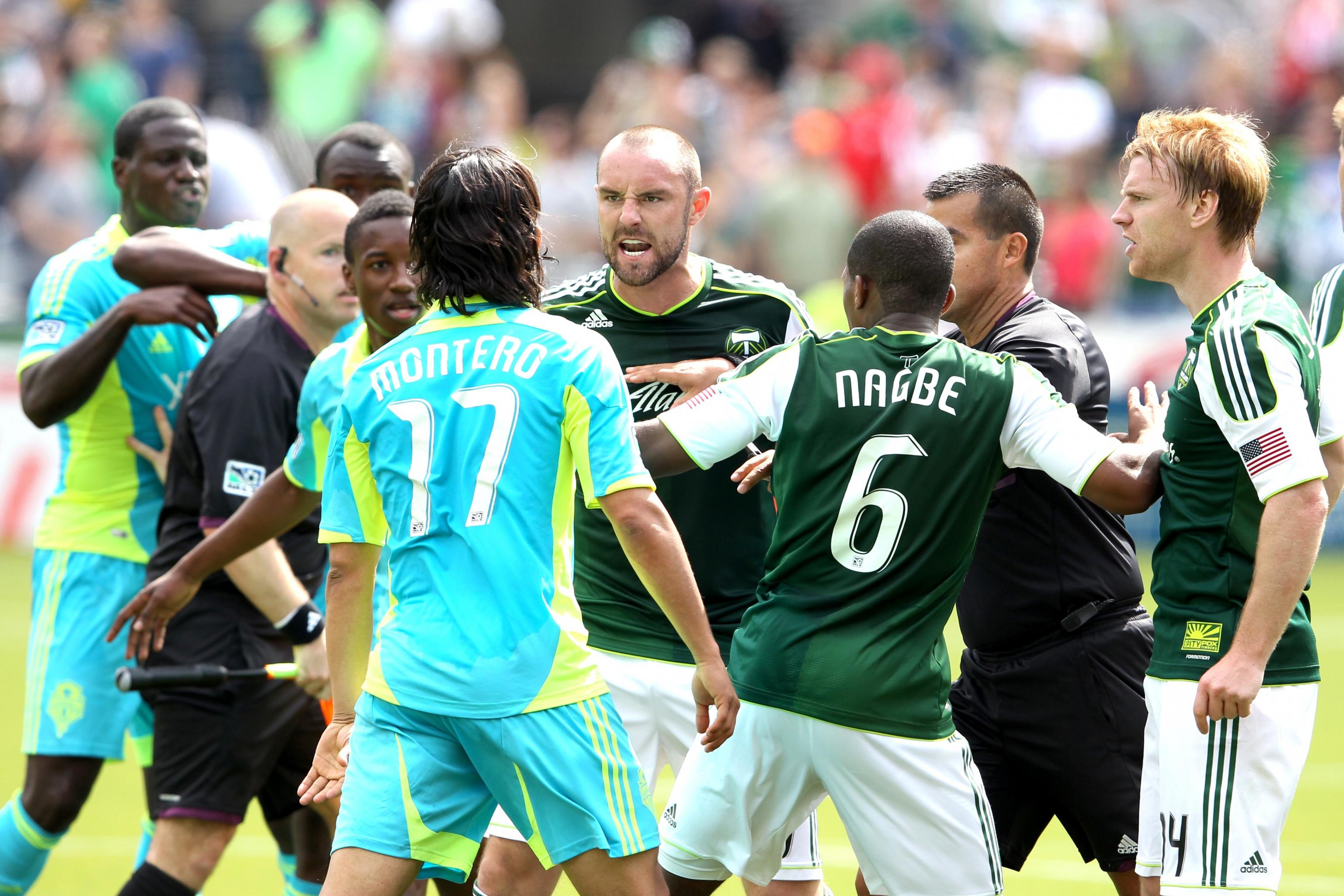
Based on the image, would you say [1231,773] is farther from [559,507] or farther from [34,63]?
[34,63]

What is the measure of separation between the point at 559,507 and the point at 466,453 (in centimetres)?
29

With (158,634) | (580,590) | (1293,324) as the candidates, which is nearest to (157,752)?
(158,634)

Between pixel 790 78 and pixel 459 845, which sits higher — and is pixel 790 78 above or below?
above

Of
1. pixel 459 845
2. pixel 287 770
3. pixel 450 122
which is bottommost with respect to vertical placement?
pixel 287 770

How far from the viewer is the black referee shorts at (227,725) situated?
5434mm

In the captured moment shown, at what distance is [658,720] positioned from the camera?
207 inches

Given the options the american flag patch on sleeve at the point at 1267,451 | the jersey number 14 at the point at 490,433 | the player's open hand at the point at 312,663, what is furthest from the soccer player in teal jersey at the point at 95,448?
the american flag patch on sleeve at the point at 1267,451

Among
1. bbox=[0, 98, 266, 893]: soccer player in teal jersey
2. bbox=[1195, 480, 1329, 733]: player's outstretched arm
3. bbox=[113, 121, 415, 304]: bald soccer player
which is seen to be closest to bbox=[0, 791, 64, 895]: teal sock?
bbox=[0, 98, 266, 893]: soccer player in teal jersey

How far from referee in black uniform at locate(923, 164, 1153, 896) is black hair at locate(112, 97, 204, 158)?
10.1 feet

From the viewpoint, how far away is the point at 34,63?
19.2 metres

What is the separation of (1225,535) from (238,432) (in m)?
3.10

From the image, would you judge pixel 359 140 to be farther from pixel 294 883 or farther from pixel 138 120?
pixel 294 883

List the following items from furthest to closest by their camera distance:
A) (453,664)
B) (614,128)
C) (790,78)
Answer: (790,78) → (614,128) → (453,664)

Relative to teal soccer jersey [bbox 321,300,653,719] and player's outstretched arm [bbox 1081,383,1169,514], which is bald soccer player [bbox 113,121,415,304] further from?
player's outstretched arm [bbox 1081,383,1169,514]
